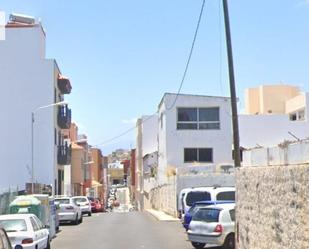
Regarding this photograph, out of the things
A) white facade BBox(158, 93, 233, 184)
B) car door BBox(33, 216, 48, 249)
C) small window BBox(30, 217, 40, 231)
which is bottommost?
car door BBox(33, 216, 48, 249)

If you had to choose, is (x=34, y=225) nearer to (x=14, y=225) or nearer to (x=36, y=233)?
(x=36, y=233)

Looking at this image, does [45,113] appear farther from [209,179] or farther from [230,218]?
[230,218]

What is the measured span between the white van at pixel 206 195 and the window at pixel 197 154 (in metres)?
21.1

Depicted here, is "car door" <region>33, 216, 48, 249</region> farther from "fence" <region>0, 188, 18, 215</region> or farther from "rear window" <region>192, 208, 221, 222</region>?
"fence" <region>0, 188, 18, 215</region>

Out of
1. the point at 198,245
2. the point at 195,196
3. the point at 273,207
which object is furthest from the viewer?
the point at 195,196

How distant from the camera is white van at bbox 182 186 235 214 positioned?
30859 mm

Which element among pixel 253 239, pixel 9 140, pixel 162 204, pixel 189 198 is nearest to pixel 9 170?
pixel 9 140

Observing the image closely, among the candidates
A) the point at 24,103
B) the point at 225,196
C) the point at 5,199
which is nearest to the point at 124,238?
the point at 225,196

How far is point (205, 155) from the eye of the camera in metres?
53.4

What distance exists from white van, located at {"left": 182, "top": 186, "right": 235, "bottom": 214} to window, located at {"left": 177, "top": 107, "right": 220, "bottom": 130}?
835 inches

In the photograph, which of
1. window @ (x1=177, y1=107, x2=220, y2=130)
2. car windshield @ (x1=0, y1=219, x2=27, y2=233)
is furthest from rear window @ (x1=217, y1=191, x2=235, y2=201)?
window @ (x1=177, y1=107, x2=220, y2=130)

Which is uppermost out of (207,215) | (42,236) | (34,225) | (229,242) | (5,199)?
(5,199)

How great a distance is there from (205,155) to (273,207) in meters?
39.4

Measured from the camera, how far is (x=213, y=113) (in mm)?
53219
